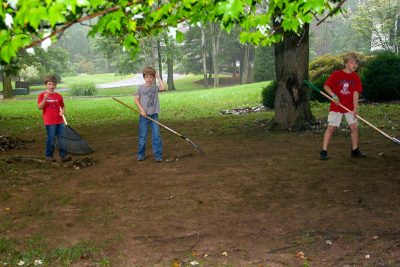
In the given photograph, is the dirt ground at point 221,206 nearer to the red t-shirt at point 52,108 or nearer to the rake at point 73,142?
the rake at point 73,142

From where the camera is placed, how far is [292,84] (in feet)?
38.8

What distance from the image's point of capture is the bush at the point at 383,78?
1700cm

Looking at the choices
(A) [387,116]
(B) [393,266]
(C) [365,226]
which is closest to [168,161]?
(C) [365,226]

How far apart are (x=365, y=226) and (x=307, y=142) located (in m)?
5.30

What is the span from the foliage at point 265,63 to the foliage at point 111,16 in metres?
37.8

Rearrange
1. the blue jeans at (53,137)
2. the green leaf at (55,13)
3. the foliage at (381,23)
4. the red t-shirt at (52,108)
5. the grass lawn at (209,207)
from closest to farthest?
the green leaf at (55,13), the grass lawn at (209,207), the red t-shirt at (52,108), the blue jeans at (53,137), the foliage at (381,23)

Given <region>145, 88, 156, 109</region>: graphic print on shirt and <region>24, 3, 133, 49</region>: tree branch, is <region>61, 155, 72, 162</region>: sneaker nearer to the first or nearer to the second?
<region>145, 88, 156, 109</region>: graphic print on shirt

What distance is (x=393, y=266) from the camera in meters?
4.35

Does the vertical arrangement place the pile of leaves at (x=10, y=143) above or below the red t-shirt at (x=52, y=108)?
below

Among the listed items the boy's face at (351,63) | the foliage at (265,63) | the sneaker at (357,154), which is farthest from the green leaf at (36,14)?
the foliage at (265,63)

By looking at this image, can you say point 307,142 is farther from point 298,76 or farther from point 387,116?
point 387,116

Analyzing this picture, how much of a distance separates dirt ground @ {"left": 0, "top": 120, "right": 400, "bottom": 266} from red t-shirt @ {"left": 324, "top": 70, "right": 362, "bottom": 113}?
1.12m

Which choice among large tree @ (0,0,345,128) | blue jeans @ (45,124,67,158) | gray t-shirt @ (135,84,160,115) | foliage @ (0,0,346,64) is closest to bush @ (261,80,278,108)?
gray t-shirt @ (135,84,160,115)

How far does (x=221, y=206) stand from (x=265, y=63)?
37.4 metres
